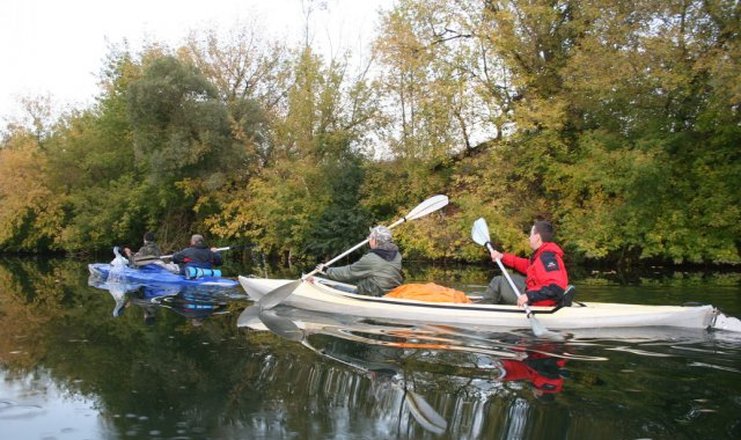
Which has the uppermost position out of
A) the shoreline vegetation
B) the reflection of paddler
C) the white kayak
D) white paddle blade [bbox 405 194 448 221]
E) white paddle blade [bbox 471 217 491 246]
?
the shoreline vegetation

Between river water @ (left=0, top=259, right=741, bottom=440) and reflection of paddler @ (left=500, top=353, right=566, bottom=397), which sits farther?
reflection of paddler @ (left=500, top=353, right=566, bottom=397)

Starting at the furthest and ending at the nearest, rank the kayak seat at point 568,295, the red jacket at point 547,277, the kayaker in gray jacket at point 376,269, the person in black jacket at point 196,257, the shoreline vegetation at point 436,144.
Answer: the shoreline vegetation at point 436,144 → the person in black jacket at point 196,257 → the kayaker in gray jacket at point 376,269 → the red jacket at point 547,277 → the kayak seat at point 568,295

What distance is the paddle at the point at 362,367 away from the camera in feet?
14.1

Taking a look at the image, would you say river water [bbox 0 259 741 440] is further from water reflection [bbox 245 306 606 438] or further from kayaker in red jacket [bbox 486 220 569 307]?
kayaker in red jacket [bbox 486 220 569 307]

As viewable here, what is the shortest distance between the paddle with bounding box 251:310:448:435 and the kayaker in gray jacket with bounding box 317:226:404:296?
1074 mm

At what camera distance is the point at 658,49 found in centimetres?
1638

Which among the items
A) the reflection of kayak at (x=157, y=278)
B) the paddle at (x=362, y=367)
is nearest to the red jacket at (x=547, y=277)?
the paddle at (x=362, y=367)

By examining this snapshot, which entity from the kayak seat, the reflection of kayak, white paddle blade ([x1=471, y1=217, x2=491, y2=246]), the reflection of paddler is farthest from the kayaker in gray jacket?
the reflection of kayak

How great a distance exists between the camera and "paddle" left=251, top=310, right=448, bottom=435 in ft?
14.1

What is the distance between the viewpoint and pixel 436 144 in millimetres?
21781

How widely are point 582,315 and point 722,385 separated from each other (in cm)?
244

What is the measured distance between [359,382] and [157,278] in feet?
31.8

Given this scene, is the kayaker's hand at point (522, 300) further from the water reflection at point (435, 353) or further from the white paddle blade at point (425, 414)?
Answer: the white paddle blade at point (425, 414)

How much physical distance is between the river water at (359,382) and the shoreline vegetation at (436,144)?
10.5 m
